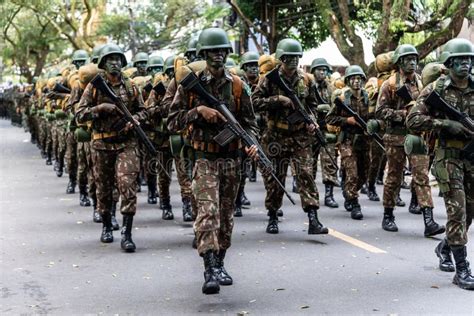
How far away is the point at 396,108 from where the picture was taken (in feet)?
29.8

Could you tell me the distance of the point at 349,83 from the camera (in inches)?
430

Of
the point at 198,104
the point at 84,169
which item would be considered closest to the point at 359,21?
the point at 84,169

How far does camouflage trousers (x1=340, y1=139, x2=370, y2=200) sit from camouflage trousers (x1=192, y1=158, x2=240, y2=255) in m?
3.84

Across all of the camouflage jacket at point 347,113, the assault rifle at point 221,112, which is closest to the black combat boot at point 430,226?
the camouflage jacket at point 347,113

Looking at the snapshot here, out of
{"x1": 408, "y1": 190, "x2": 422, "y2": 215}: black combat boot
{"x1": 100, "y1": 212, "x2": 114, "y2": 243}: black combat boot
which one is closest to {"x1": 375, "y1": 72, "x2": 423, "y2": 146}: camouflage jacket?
{"x1": 408, "y1": 190, "x2": 422, "y2": 215}: black combat boot

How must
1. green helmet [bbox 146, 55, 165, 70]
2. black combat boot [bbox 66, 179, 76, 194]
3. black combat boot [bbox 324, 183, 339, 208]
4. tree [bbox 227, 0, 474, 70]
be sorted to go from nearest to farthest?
1. black combat boot [bbox 324, 183, 339, 208]
2. green helmet [bbox 146, 55, 165, 70]
3. black combat boot [bbox 66, 179, 76, 194]
4. tree [bbox 227, 0, 474, 70]

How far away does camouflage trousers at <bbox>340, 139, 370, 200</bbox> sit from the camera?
10.4 metres

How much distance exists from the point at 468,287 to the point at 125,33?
28.7 m

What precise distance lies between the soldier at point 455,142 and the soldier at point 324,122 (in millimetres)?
4457

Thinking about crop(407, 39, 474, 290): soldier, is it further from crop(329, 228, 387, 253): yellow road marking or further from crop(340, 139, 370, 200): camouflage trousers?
crop(340, 139, 370, 200): camouflage trousers

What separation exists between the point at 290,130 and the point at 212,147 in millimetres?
2467

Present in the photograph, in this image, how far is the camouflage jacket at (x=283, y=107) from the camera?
8875 millimetres

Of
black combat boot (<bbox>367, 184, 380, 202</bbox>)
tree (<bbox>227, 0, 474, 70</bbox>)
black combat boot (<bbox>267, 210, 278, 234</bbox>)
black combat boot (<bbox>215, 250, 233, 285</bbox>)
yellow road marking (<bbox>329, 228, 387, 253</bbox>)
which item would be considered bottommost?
black combat boot (<bbox>367, 184, 380, 202</bbox>)

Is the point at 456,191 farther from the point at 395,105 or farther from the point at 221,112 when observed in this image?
the point at 395,105
